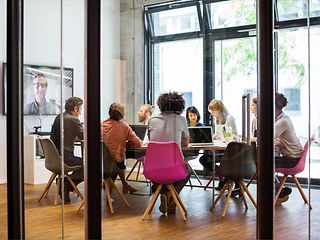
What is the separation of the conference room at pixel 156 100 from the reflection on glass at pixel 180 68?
0.01 meters

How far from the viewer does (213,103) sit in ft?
18.5

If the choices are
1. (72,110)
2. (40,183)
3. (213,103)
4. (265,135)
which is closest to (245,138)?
(213,103)

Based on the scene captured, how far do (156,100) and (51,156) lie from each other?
1439 mm

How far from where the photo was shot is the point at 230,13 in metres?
6.05

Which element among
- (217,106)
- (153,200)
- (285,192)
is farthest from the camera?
(217,106)

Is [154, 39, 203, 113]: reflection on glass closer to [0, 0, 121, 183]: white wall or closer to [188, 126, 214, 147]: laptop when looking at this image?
[188, 126, 214, 147]: laptop

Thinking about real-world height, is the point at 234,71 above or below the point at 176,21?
below

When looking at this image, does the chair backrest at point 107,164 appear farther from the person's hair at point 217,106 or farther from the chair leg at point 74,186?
the person's hair at point 217,106

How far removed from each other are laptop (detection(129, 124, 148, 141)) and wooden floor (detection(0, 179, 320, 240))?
0.73 m

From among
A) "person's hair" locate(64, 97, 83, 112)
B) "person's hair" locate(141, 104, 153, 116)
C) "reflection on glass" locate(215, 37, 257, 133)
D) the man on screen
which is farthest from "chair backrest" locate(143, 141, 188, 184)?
the man on screen

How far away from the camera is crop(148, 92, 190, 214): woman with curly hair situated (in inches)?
197

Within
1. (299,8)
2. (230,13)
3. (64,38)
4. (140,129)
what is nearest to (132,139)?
(140,129)

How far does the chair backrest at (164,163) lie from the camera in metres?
4.88

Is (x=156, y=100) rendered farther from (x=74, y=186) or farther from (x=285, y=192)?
(x=285, y=192)
